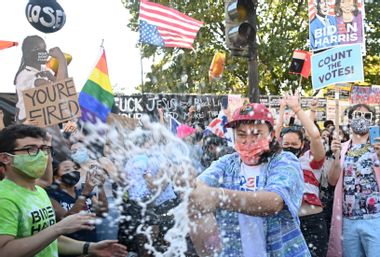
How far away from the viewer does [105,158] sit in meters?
5.23

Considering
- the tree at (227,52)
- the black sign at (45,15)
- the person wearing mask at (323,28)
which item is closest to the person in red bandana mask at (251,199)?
the person wearing mask at (323,28)

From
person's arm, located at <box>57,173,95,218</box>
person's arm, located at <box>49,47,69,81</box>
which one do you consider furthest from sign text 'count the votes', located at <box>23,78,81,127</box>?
person's arm, located at <box>57,173,95,218</box>

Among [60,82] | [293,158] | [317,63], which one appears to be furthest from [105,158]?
[317,63]

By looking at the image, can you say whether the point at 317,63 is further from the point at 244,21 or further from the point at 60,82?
the point at 60,82

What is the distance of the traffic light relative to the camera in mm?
6922

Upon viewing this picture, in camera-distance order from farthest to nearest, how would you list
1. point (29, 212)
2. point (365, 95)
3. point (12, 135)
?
1. point (365, 95)
2. point (12, 135)
3. point (29, 212)

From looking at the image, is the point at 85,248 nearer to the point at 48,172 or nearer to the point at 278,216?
the point at 48,172

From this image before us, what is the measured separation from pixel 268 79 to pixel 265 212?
24.5 m

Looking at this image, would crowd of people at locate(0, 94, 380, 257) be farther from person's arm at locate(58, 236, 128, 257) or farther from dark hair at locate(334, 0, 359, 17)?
dark hair at locate(334, 0, 359, 17)

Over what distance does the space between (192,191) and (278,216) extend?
1.74 ft

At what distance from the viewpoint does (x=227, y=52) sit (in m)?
25.5

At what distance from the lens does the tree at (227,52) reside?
24328 mm

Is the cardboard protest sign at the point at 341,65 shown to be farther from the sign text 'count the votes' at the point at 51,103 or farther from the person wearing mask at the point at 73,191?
the person wearing mask at the point at 73,191

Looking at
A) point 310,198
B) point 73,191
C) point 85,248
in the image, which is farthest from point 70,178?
point 310,198
